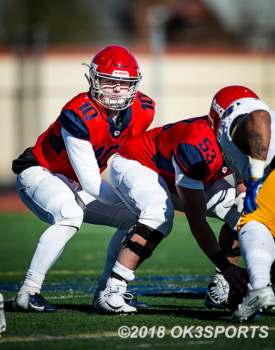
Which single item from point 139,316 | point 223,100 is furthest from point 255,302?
point 223,100

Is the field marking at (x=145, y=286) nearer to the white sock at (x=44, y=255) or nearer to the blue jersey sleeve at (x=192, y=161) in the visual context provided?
the white sock at (x=44, y=255)

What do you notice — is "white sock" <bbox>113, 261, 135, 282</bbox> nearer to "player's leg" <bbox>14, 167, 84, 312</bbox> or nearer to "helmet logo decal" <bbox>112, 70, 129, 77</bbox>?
"player's leg" <bbox>14, 167, 84, 312</bbox>

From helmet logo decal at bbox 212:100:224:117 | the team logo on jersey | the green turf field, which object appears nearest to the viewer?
the green turf field

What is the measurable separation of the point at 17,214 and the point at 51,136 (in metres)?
8.89

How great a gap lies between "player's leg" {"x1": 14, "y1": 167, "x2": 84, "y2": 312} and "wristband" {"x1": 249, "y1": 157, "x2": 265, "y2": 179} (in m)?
1.31

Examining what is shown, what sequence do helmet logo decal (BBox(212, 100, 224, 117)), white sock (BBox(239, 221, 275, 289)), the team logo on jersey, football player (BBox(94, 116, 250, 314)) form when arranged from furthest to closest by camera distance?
the team logo on jersey, helmet logo decal (BBox(212, 100, 224, 117)), football player (BBox(94, 116, 250, 314)), white sock (BBox(239, 221, 275, 289))

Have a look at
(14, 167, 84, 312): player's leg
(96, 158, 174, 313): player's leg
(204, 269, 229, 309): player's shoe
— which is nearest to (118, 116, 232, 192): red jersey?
(96, 158, 174, 313): player's leg

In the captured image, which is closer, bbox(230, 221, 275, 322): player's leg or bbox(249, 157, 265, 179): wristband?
bbox(230, 221, 275, 322): player's leg

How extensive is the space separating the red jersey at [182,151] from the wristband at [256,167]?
54 cm

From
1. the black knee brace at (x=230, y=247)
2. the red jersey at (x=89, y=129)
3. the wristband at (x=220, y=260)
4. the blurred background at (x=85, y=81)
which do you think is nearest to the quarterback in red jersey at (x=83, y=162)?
the red jersey at (x=89, y=129)

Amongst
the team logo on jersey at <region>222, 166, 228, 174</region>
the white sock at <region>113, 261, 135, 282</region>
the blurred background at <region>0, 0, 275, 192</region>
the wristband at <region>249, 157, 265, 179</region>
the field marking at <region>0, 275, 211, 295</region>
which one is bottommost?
the blurred background at <region>0, 0, 275, 192</region>

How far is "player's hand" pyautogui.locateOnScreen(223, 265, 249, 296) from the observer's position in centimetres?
363

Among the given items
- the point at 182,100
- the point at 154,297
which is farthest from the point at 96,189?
the point at 182,100

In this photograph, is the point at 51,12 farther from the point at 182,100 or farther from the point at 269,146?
the point at 269,146
